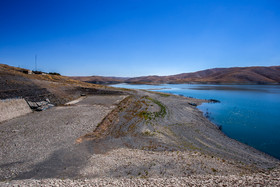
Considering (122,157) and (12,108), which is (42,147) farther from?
(12,108)

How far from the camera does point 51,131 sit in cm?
1259

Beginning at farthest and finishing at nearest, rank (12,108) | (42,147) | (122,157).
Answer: (12,108)
(42,147)
(122,157)

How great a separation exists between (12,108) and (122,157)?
606 inches

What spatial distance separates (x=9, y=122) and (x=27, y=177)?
1078cm

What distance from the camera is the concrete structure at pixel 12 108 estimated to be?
14.8 m

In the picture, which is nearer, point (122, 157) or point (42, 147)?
point (122, 157)

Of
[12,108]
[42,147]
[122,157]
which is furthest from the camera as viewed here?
[12,108]

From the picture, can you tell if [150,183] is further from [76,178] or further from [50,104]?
[50,104]

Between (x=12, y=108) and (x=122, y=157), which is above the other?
(x=12, y=108)

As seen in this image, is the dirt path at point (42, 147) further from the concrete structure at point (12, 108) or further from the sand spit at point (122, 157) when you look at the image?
the concrete structure at point (12, 108)

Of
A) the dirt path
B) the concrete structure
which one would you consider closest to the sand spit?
the dirt path

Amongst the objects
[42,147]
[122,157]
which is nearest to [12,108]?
[42,147]

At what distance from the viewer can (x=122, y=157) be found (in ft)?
28.8

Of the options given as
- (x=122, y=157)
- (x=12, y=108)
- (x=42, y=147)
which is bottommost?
(x=122, y=157)
